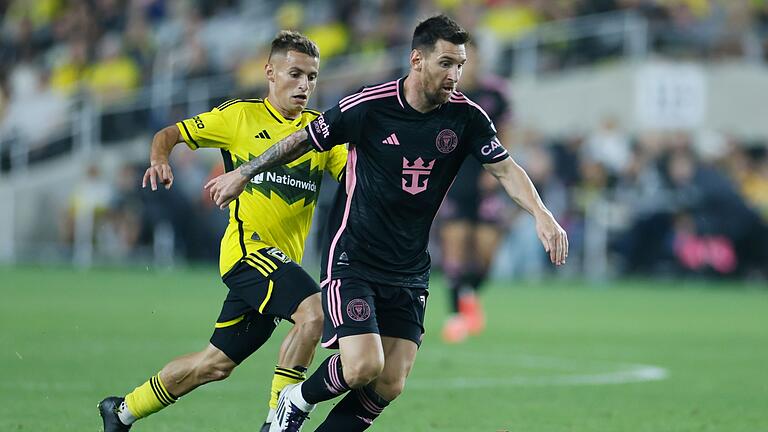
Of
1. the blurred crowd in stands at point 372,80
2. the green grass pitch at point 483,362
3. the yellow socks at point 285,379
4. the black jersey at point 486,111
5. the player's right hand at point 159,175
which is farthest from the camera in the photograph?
the blurred crowd in stands at point 372,80

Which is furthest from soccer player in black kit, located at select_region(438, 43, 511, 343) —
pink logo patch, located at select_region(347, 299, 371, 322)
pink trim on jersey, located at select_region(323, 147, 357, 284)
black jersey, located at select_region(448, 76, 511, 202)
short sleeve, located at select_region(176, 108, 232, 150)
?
pink logo patch, located at select_region(347, 299, 371, 322)

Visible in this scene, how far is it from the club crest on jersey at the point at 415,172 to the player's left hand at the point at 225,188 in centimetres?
78

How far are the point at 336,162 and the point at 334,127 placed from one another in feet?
3.18

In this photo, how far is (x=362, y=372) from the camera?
6.45m

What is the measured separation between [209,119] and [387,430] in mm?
2004

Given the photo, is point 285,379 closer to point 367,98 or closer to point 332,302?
point 332,302

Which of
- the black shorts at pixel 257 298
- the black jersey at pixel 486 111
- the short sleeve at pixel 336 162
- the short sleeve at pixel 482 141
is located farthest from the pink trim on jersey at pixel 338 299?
the black jersey at pixel 486 111

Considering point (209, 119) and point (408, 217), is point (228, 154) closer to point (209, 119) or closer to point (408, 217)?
point (209, 119)

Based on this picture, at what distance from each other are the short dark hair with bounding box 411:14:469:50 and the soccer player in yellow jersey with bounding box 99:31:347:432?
Result: 3.70ft

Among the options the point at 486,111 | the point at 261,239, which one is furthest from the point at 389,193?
the point at 486,111

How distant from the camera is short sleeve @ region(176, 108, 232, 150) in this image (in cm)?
746

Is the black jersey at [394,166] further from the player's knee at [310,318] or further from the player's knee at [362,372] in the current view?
the player's knee at [362,372]

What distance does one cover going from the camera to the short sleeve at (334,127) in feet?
21.9

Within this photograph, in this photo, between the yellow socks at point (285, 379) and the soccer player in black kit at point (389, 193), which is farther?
the yellow socks at point (285, 379)
